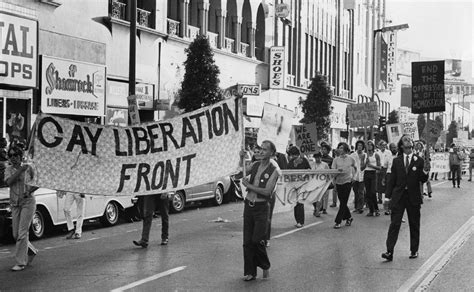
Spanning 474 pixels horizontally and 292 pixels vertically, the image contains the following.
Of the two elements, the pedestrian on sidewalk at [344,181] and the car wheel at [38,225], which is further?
the pedestrian on sidewalk at [344,181]

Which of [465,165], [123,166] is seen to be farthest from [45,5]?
[465,165]

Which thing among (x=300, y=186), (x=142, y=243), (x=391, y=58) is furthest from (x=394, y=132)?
(x=391, y=58)

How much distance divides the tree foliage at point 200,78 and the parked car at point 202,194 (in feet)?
16.8

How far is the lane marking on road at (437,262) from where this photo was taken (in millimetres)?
9242

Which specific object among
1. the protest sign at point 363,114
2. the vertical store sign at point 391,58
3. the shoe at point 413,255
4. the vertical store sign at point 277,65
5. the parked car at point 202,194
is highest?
the vertical store sign at point 391,58

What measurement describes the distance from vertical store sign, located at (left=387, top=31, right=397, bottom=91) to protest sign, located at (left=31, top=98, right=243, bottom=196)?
54250 millimetres

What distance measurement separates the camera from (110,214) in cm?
A: 1644

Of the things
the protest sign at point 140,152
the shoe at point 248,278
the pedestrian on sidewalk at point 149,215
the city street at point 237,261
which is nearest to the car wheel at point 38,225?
the city street at point 237,261

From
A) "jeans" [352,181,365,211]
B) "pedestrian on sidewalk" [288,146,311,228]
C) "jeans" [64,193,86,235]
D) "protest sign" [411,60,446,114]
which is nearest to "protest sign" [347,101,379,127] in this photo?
"protest sign" [411,60,446,114]

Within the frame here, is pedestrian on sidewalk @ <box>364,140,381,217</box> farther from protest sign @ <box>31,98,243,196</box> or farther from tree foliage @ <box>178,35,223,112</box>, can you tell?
tree foliage @ <box>178,35,223,112</box>

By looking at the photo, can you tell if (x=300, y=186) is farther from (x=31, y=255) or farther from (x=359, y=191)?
(x=31, y=255)

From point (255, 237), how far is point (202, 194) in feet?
38.8

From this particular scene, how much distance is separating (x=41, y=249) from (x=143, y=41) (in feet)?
54.7

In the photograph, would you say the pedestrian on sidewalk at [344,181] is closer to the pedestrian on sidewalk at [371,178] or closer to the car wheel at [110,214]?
the pedestrian on sidewalk at [371,178]
